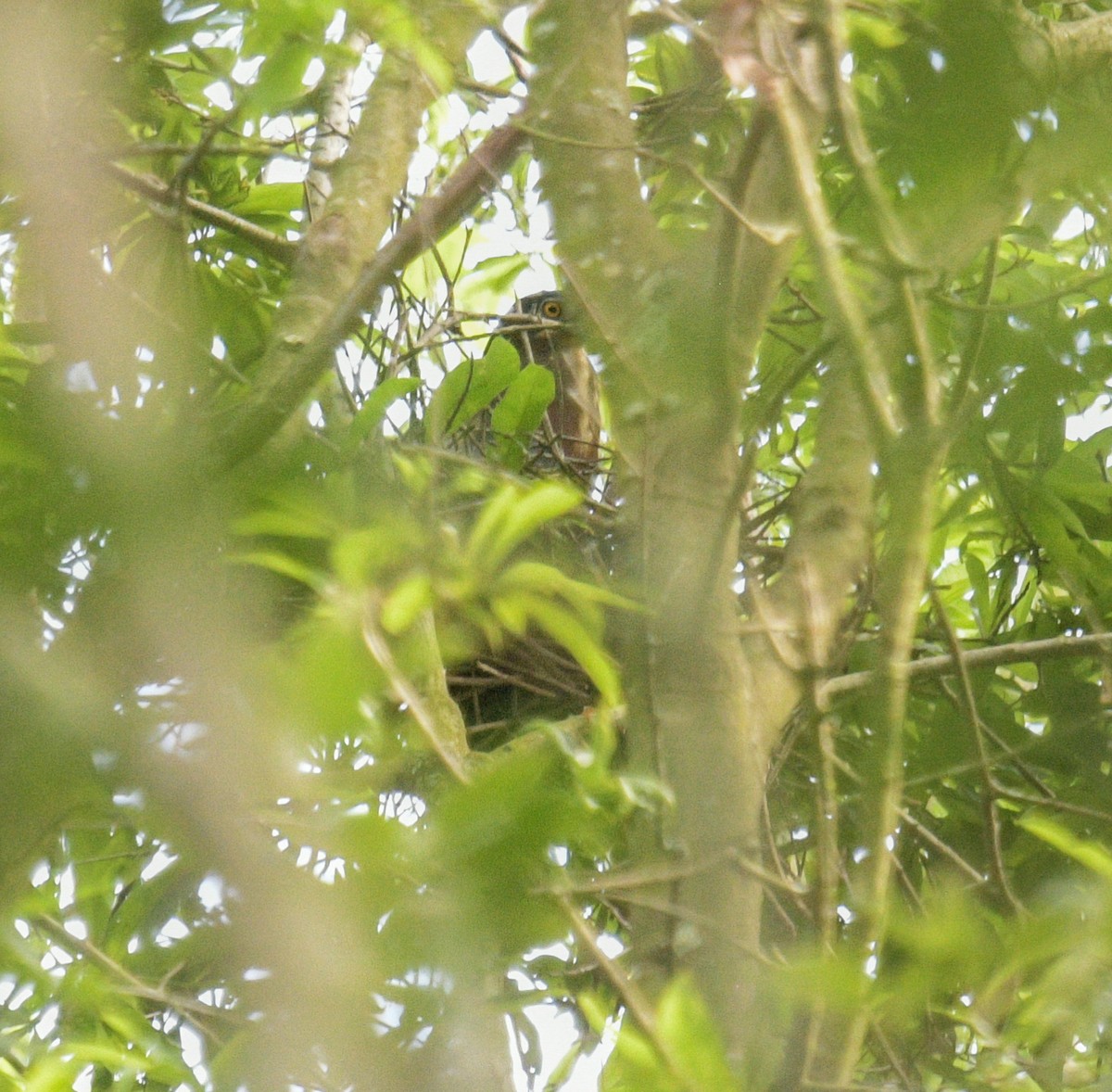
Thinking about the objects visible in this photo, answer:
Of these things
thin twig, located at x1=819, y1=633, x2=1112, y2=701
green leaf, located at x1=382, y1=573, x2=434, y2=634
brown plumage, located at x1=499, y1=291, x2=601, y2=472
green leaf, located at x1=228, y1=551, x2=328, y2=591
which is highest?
brown plumage, located at x1=499, y1=291, x2=601, y2=472

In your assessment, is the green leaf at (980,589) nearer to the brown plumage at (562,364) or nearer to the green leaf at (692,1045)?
the brown plumage at (562,364)

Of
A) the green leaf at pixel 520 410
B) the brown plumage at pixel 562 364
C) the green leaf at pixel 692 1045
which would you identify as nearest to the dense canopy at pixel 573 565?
the green leaf at pixel 692 1045

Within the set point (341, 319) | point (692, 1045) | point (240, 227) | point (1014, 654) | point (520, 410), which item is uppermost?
point (240, 227)

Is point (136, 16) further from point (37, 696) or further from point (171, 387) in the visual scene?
point (37, 696)

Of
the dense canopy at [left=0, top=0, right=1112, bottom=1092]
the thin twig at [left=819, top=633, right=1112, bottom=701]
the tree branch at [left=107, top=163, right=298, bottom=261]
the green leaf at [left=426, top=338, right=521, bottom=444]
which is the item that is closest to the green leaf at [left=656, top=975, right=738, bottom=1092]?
the dense canopy at [left=0, top=0, right=1112, bottom=1092]

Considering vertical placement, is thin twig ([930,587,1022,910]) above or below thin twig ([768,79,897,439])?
below

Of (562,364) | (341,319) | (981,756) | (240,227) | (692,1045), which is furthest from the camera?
(562,364)

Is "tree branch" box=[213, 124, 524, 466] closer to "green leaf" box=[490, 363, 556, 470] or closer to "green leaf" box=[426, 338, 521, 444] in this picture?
"green leaf" box=[426, 338, 521, 444]

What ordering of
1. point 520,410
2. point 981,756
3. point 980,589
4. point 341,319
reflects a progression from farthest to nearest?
point 520,410 < point 980,589 < point 981,756 < point 341,319

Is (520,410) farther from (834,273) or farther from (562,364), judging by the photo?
(562,364)

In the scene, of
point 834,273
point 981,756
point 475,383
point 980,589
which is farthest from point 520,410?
point 834,273

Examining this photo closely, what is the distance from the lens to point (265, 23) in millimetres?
774

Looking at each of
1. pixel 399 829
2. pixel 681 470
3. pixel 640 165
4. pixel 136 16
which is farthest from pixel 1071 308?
pixel 399 829

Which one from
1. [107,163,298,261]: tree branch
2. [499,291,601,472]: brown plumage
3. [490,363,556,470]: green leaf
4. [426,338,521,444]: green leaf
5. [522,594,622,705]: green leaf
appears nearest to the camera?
[522,594,622,705]: green leaf
